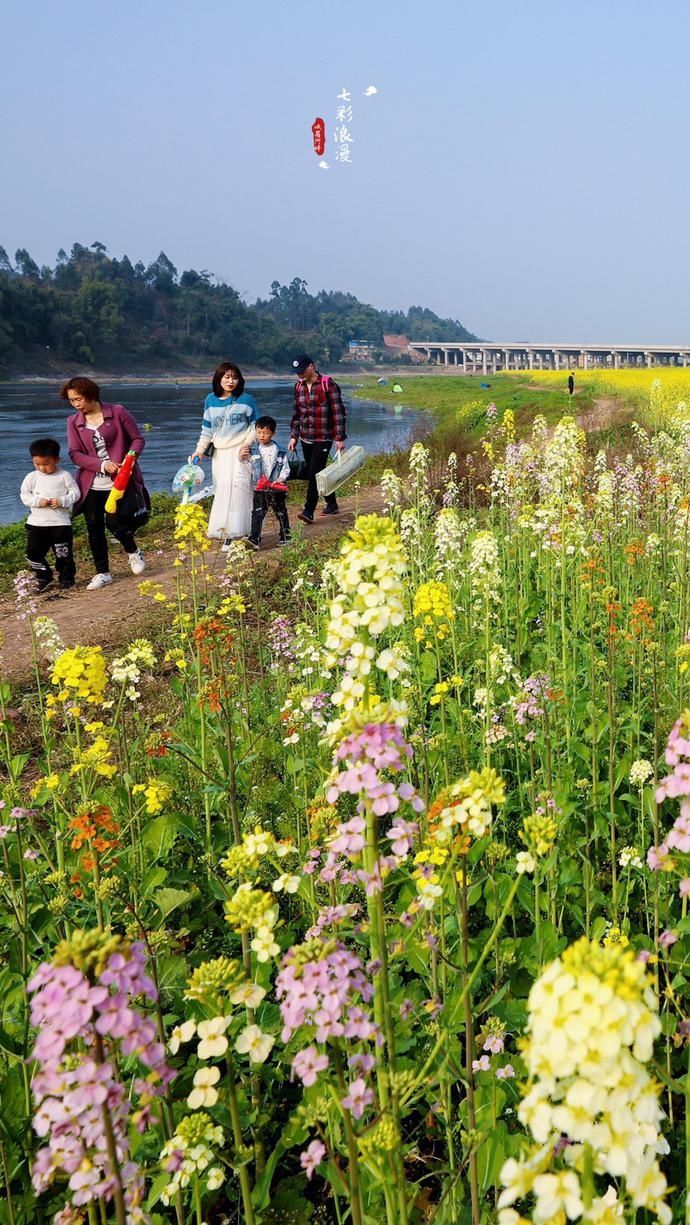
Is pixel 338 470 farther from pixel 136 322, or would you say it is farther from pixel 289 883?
pixel 136 322

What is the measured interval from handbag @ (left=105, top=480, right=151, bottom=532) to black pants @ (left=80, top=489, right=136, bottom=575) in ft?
0.29

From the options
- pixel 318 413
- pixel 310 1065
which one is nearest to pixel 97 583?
pixel 318 413

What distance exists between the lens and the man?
11.0 m

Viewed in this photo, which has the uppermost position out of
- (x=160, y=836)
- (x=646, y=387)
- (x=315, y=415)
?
(x=646, y=387)

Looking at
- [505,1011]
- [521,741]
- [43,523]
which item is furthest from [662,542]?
[43,523]

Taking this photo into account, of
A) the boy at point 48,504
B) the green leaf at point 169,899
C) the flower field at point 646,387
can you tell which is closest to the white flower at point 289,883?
the green leaf at point 169,899

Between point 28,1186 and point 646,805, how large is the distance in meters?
2.44

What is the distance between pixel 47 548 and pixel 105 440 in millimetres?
1434

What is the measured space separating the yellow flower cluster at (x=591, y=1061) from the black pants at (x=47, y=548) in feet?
30.1

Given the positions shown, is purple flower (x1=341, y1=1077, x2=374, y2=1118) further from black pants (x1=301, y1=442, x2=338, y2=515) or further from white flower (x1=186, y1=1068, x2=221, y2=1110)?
black pants (x1=301, y1=442, x2=338, y2=515)

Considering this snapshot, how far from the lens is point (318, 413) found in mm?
11188

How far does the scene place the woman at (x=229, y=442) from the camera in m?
9.73

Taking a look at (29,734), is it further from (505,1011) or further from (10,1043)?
(505,1011)

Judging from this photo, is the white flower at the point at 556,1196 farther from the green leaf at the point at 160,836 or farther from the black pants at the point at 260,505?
the black pants at the point at 260,505
